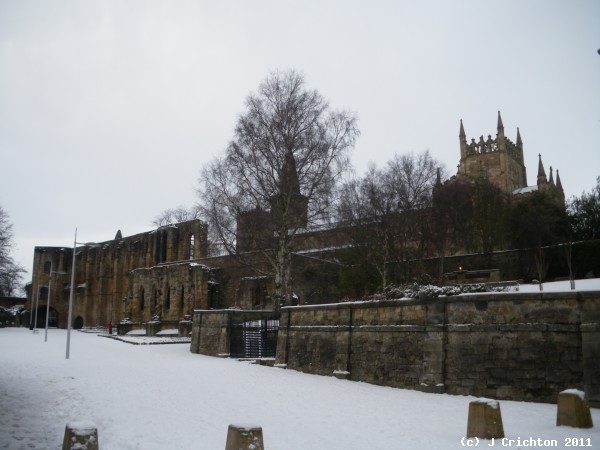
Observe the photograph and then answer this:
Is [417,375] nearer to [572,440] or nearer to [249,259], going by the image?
[572,440]

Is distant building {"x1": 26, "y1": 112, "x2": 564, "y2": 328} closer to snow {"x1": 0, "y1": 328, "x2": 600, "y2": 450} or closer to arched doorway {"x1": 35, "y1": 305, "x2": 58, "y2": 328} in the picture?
arched doorway {"x1": 35, "y1": 305, "x2": 58, "y2": 328}

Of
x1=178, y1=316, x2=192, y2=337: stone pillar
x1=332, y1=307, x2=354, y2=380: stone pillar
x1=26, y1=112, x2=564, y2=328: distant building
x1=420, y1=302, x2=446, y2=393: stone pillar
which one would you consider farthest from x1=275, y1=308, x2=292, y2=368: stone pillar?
x1=178, y1=316, x2=192, y2=337: stone pillar

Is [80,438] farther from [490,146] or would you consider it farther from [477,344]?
[490,146]

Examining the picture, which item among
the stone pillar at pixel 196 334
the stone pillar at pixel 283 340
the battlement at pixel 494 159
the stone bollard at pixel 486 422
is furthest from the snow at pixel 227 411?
the battlement at pixel 494 159

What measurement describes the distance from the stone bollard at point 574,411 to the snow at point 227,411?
0.13 metres

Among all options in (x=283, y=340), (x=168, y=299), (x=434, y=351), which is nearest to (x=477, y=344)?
(x=434, y=351)

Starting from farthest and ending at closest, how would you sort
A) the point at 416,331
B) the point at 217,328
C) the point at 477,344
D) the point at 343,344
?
the point at 217,328
the point at 343,344
the point at 416,331
the point at 477,344

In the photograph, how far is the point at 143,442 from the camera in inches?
308

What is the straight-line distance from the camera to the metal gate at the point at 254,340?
24.5 meters

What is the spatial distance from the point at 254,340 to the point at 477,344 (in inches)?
527

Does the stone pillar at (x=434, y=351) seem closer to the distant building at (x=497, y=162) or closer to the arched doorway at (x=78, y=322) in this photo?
the arched doorway at (x=78, y=322)

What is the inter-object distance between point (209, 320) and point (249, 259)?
5.60 metres

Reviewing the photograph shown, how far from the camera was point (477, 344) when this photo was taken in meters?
13.1

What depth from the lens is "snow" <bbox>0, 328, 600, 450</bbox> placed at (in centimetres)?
809
